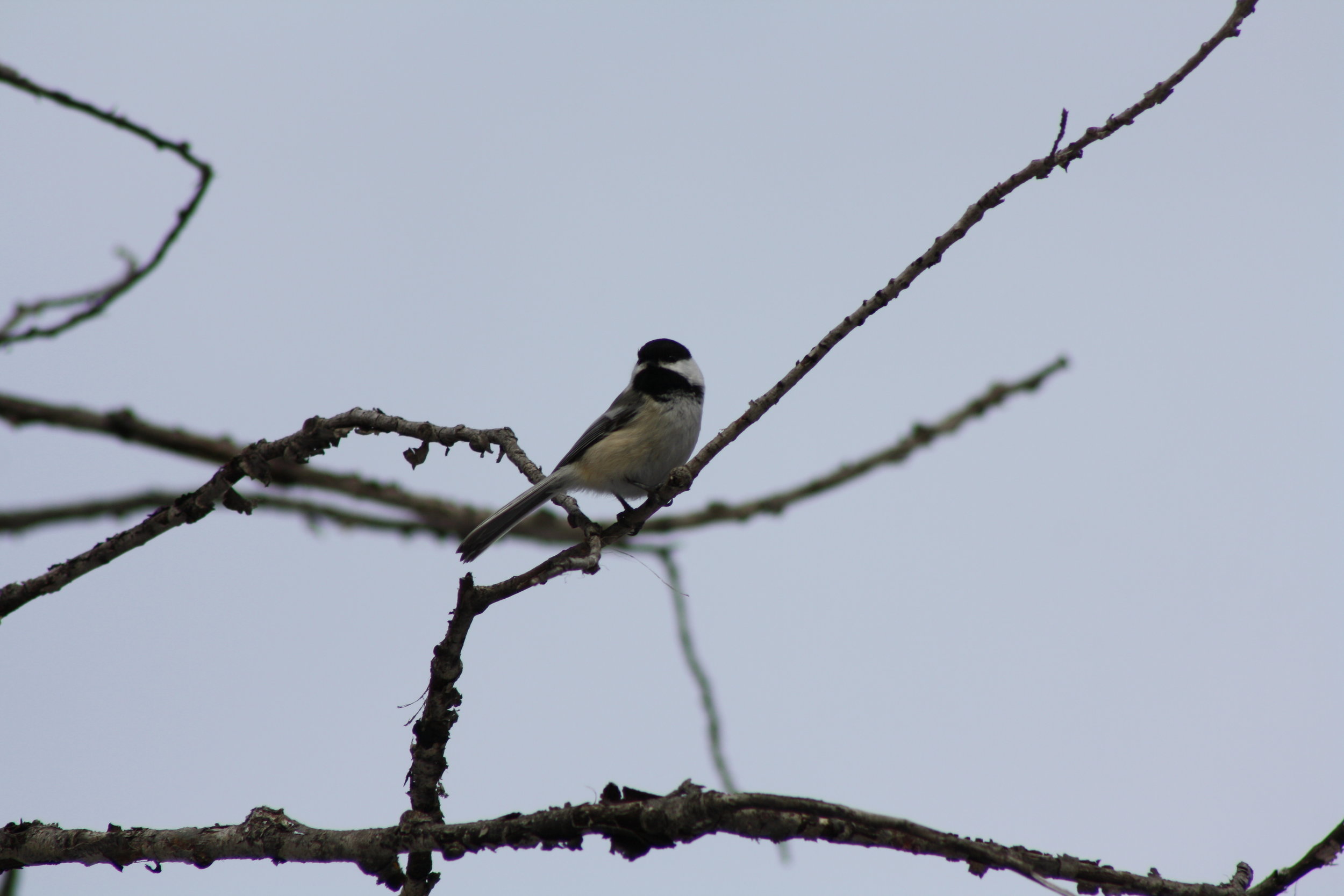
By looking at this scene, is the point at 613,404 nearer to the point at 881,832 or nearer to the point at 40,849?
the point at 40,849

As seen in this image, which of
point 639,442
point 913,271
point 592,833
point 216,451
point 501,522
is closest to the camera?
point 592,833

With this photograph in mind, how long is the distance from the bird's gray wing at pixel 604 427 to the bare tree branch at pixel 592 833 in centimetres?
393

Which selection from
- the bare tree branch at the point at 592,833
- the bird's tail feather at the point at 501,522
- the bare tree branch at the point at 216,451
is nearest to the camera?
the bare tree branch at the point at 592,833

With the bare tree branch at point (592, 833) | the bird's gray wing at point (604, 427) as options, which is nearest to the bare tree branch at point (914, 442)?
the bare tree branch at point (592, 833)

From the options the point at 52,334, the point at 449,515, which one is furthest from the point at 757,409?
the point at 52,334

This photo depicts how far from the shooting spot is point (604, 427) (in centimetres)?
625

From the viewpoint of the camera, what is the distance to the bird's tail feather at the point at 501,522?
4.32 m

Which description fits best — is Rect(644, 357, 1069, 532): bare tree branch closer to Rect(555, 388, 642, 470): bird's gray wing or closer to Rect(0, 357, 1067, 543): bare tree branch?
Rect(0, 357, 1067, 543): bare tree branch

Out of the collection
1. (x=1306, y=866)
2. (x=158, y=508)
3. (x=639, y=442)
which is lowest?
(x=1306, y=866)

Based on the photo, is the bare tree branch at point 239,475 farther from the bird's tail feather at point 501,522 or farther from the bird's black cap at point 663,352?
the bird's black cap at point 663,352

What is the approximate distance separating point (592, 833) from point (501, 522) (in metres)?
2.71

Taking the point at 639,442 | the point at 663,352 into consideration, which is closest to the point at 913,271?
the point at 639,442

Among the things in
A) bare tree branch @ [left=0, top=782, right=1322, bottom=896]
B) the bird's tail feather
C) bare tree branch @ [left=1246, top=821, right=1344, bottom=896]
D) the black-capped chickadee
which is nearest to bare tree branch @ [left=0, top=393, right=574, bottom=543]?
the bird's tail feather

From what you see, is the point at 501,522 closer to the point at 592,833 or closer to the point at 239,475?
the point at 239,475
